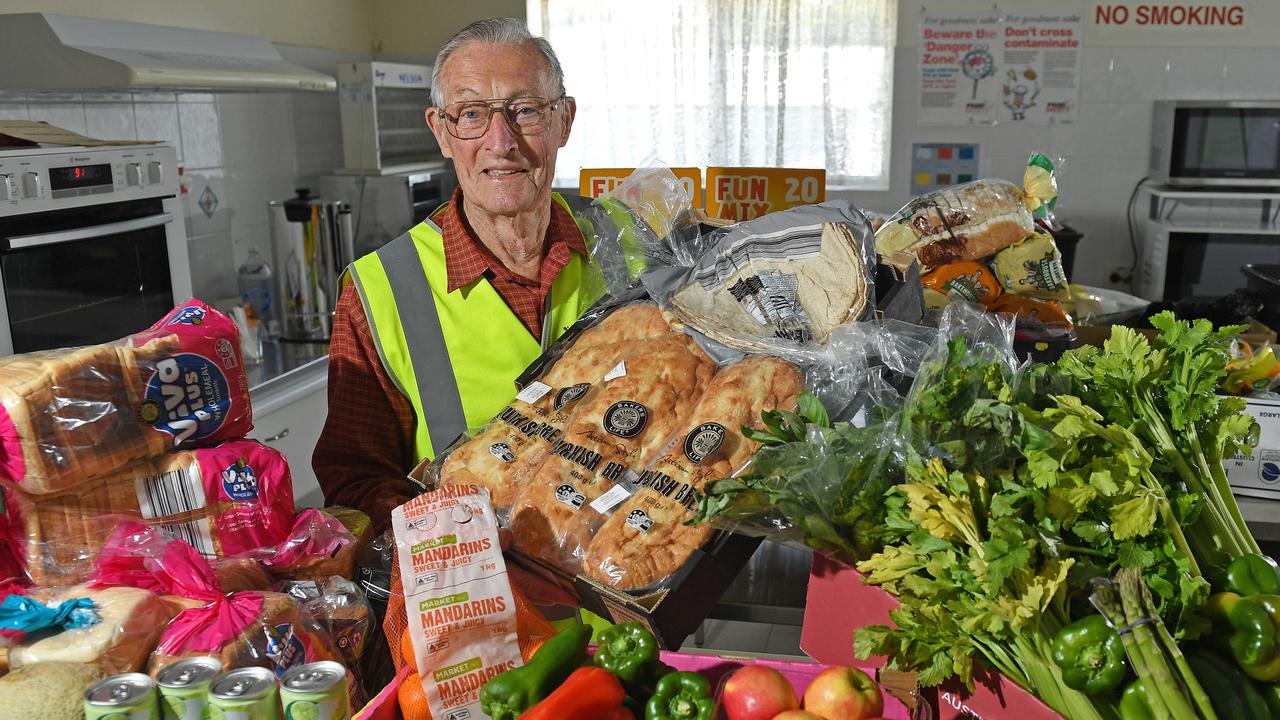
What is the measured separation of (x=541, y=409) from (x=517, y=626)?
0.37 meters

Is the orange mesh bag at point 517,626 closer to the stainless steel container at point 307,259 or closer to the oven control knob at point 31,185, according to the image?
the oven control knob at point 31,185

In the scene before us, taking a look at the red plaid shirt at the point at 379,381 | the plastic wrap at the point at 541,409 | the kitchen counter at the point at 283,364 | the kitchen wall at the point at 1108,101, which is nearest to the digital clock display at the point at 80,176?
the kitchen counter at the point at 283,364

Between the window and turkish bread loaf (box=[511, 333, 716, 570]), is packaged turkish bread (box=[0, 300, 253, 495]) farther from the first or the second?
the window

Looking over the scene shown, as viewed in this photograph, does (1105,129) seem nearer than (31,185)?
No

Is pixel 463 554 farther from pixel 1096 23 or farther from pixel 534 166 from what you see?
pixel 1096 23

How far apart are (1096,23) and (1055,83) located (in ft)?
1.16

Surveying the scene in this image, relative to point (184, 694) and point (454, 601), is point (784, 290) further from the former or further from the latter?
point (184, 694)

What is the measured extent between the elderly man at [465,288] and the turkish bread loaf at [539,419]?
32cm

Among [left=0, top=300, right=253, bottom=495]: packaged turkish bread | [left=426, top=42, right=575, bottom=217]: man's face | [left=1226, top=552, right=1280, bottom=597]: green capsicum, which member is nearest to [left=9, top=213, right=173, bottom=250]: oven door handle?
[left=426, top=42, right=575, bottom=217]: man's face

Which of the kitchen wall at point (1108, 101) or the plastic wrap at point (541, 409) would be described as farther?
the kitchen wall at point (1108, 101)

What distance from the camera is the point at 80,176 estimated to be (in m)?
2.68

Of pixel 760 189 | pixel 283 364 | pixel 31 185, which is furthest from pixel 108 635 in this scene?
pixel 283 364

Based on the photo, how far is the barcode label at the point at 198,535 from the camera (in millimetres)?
1149

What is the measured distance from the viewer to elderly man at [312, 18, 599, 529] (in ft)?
5.45
